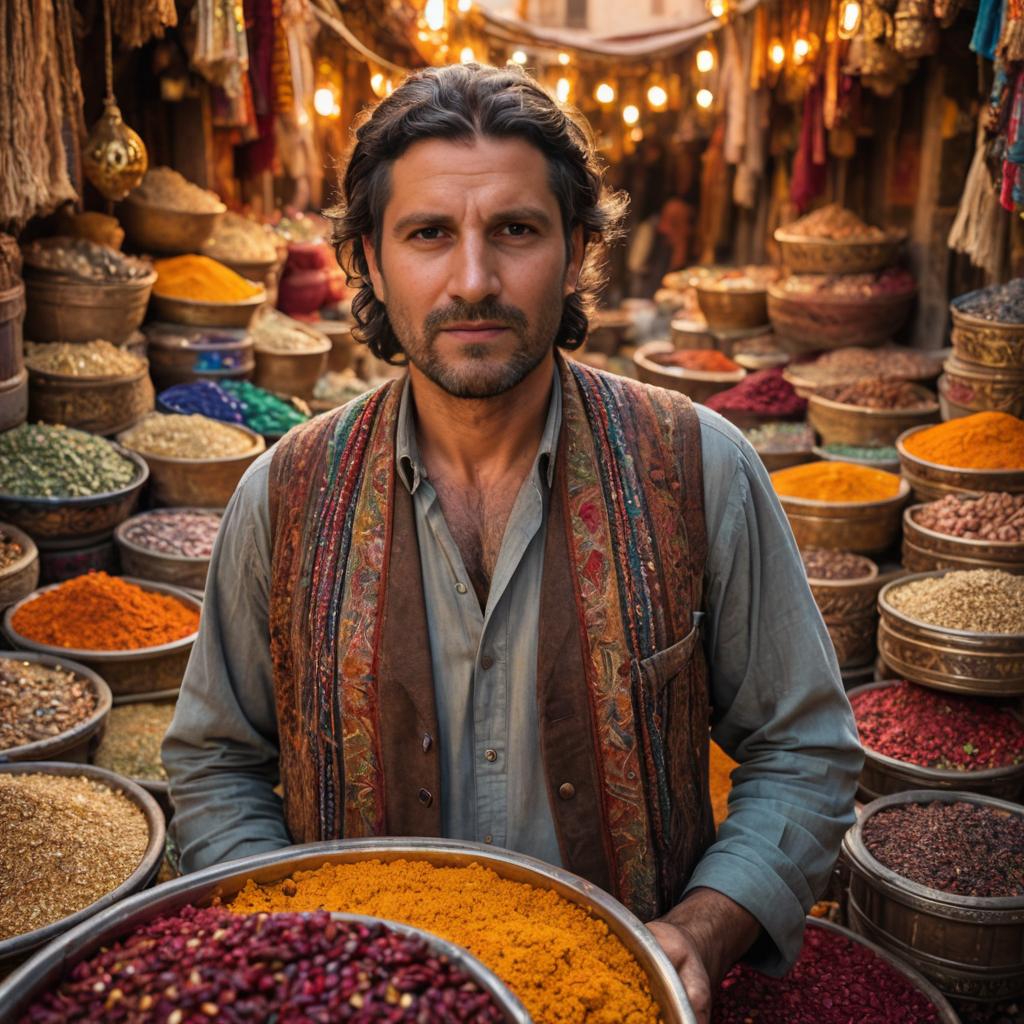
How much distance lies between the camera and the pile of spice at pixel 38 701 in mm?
2980

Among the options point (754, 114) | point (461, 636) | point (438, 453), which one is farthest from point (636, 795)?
point (754, 114)

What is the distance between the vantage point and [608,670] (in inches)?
58.2

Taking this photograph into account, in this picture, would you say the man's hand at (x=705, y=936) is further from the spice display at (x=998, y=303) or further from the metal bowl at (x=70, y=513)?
the spice display at (x=998, y=303)

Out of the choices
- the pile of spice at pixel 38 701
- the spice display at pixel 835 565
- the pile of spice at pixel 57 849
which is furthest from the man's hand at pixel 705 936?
the spice display at pixel 835 565

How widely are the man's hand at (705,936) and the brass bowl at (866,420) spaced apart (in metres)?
4.52

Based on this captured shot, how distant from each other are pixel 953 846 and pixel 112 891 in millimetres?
1917

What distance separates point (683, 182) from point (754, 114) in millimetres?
4736

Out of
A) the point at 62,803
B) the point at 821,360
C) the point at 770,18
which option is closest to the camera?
the point at 62,803

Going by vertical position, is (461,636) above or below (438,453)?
below

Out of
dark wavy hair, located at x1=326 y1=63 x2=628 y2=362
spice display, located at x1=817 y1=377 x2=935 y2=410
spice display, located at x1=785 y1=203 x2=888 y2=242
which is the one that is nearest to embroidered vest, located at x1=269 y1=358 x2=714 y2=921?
dark wavy hair, located at x1=326 y1=63 x2=628 y2=362

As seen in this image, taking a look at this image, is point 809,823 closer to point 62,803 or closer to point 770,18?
point 62,803

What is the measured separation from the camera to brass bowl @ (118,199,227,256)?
18.6 ft

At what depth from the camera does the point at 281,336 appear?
6332 millimetres

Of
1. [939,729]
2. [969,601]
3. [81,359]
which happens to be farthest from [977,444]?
[81,359]
